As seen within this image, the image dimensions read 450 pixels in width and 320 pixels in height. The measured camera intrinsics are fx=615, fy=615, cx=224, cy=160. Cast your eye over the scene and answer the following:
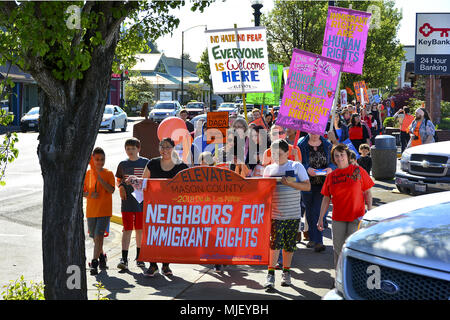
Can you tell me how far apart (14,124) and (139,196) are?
1439 inches

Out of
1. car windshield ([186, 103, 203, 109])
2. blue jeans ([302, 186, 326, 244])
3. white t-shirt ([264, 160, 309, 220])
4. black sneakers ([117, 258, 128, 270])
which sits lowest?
black sneakers ([117, 258, 128, 270])

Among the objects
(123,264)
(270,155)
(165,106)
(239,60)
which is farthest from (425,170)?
(165,106)

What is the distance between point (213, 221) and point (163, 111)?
3767cm

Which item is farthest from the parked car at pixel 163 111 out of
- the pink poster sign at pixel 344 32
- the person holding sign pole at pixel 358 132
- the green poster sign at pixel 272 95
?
the pink poster sign at pixel 344 32

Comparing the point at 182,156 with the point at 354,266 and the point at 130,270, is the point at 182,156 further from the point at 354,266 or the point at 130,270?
the point at 354,266

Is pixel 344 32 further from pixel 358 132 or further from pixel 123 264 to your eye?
pixel 123 264

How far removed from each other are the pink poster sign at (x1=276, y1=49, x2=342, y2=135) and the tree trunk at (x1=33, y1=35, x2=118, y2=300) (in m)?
4.95

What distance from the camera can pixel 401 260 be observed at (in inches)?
154

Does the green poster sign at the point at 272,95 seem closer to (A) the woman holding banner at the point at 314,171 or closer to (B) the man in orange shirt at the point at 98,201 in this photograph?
(A) the woman holding banner at the point at 314,171

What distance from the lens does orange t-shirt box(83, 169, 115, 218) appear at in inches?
322

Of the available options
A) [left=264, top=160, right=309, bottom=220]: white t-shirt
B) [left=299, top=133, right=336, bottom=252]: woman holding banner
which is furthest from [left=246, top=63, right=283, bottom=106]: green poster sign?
[left=264, top=160, right=309, bottom=220]: white t-shirt

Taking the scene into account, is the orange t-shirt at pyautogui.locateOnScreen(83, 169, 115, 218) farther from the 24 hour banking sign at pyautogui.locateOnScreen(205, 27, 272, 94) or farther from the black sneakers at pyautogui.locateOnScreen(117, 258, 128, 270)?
the 24 hour banking sign at pyautogui.locateOnScreen(205, 27, 272, 94)

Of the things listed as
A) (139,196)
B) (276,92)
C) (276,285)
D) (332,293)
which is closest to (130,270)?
(139,196)

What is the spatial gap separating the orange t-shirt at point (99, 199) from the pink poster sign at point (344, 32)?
209 inches
